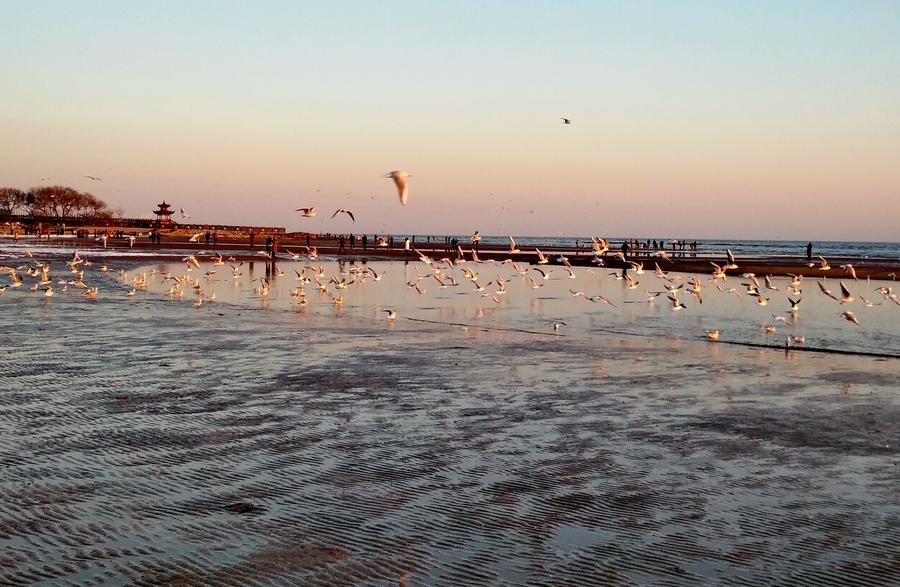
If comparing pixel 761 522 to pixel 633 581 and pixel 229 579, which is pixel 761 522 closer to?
pixel 633 581

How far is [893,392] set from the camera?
15.5 m

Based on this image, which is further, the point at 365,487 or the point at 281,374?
the point at 281,374

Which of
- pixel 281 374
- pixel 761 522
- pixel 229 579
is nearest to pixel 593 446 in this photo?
pixel 761 522

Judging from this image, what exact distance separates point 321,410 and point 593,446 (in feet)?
13.0

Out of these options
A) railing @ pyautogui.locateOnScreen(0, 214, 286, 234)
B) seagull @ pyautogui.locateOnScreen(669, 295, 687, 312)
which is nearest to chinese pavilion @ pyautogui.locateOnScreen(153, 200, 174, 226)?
railing @ pyautogui.locateOnScreen(0, 214, 286, 234)

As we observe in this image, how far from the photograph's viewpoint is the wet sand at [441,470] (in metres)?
7.30

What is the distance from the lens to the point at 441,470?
10.0 metres

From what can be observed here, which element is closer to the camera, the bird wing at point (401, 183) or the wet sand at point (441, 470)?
the wet sand at point (441, 470)

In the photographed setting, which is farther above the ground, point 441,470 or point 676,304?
point 676,304

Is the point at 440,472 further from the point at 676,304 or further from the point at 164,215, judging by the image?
the point at 164,215

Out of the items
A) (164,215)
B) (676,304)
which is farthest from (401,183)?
(164,215)

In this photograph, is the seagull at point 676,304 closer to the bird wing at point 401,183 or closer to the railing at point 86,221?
the bird wing at point 401,183

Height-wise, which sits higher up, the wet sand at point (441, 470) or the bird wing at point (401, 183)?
the bird wing at point (401, 183)

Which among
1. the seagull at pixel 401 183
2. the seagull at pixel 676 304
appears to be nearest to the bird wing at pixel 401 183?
the seagull at pixel 401 183
